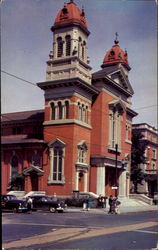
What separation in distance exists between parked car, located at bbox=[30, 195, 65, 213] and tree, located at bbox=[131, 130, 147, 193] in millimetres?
22418

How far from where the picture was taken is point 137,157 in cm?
4800

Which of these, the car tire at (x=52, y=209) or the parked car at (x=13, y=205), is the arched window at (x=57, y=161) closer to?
the car tire at (x=52, y=209)

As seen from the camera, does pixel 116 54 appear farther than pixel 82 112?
No

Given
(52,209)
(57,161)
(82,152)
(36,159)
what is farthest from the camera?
(36,159)

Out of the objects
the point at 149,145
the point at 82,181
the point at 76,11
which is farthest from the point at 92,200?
the point at 76,11

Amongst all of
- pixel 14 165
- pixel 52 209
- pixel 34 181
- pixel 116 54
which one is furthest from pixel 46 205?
pixel 116 54

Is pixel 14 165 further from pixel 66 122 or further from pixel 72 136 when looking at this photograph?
pixel 66 122

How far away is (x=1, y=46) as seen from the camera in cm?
582

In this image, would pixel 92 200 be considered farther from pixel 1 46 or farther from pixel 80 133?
pixel 1 46

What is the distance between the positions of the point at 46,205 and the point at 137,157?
2387cm

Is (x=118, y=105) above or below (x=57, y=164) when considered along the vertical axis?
above

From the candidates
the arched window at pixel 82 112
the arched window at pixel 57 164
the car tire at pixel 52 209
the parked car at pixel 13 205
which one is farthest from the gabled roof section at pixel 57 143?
the parked car at pixel 13 205

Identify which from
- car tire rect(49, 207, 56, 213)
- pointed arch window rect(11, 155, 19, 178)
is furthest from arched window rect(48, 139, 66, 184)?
car tire rect(49, 207, 56, 213)

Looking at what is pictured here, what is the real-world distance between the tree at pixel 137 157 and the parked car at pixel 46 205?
2242cm
